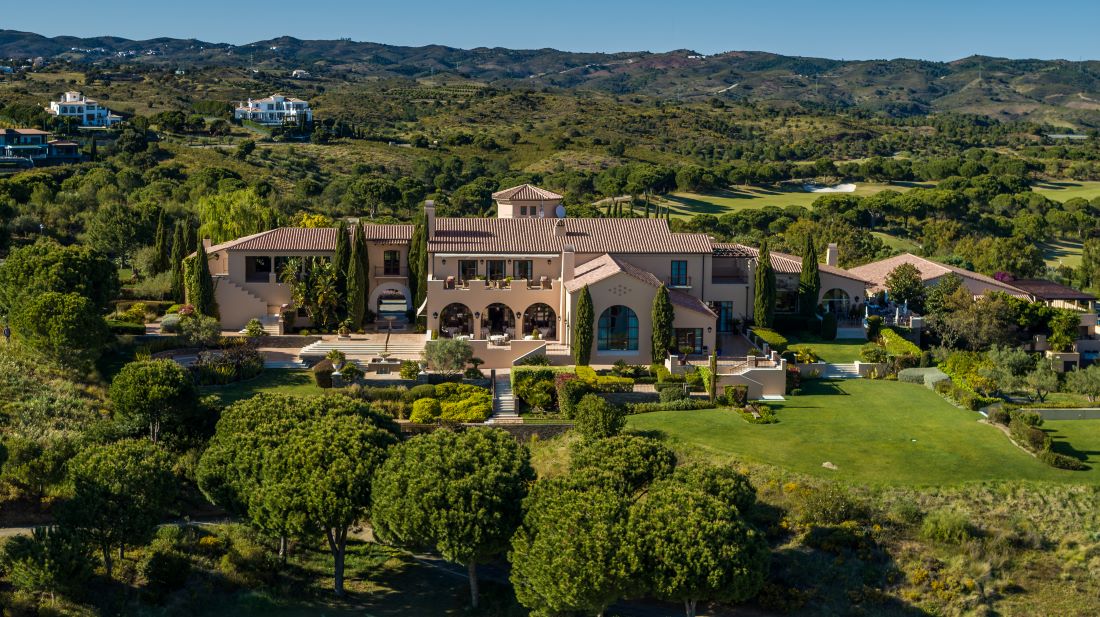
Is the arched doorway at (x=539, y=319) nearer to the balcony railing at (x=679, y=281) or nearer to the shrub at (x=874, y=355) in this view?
the balcony railing at (x=679, y=281)

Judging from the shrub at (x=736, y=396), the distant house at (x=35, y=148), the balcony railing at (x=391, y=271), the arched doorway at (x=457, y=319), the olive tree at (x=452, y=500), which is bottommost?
the olive tree at (x=452, y=500)

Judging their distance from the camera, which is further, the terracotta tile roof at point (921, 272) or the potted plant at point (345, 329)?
the terracotta tile roof at point (921, 272)

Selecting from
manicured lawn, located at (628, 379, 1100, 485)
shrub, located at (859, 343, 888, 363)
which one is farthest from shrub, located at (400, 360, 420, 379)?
shrub, located at (859, 343, 888, 363)

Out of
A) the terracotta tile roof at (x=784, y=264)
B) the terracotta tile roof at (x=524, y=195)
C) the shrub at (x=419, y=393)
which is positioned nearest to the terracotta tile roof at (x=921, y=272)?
the terracotta tile roof at (x=784, y=264)

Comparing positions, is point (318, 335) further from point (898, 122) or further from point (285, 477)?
point (898, 122)

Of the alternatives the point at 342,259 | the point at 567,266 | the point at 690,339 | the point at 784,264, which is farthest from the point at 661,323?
the point at 342,259

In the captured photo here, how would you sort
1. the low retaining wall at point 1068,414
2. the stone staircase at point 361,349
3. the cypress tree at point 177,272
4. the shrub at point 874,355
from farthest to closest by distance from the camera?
the cypress tree at point 177,272
the shrub at point 874,355
the stone staircase at point 361,349
the low retaining wall at point 1068,414

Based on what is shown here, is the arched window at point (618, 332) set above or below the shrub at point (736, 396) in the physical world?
above
